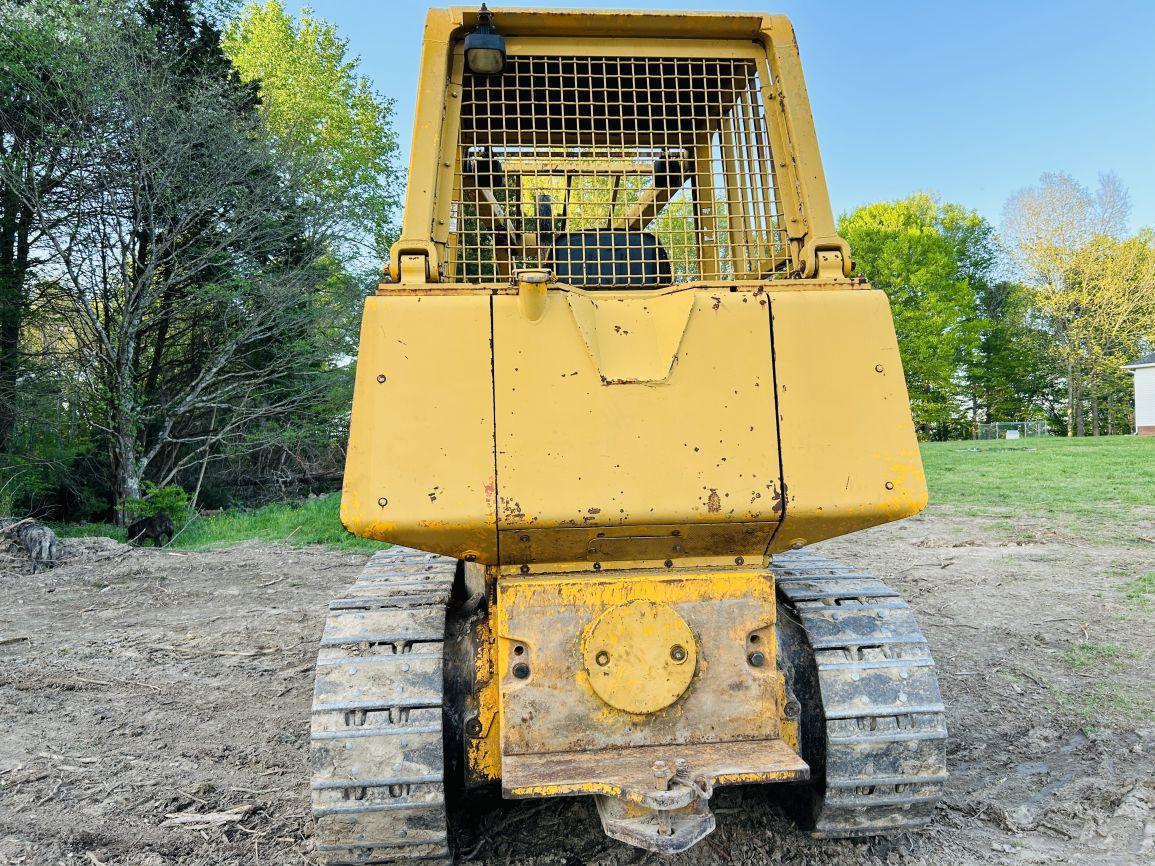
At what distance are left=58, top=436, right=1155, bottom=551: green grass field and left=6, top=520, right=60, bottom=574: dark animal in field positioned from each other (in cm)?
177

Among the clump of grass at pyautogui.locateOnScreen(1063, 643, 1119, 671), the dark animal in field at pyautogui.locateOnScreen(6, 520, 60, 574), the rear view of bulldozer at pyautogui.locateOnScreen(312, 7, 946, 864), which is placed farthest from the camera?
the dark animal in field at pyautogui.locateOnScreen(6, 520, 60, 574)

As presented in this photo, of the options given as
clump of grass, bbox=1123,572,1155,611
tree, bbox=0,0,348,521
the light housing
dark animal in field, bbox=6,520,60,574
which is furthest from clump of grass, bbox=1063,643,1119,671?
tree, bbox=0,0,348,521

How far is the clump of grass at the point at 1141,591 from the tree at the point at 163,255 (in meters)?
11.7

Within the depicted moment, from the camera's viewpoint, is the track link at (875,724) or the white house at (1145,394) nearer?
the track link at (875,724)

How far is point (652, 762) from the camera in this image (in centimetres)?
236

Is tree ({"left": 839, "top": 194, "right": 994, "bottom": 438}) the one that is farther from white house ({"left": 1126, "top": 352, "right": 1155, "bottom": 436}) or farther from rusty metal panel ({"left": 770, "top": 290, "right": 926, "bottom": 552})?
rusty metal panel ({"left": 770, "top": 290, "right": 926, "bottom": 552})

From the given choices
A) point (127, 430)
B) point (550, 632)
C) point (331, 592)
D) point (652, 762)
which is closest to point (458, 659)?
point (550, 632)

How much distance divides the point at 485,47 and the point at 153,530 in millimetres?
10079

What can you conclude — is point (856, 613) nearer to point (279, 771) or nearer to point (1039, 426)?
point (279, 771)

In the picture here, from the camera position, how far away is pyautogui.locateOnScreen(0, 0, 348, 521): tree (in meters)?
11.3

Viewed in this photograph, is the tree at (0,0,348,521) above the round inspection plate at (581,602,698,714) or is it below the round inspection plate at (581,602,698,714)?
above

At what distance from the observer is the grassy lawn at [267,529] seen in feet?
32.7

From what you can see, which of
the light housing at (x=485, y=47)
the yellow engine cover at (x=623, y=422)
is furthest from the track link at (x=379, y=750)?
the light housing at (x=485, y=47)

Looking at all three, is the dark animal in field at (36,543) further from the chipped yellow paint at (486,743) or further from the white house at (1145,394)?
the white house at (1145,394)
